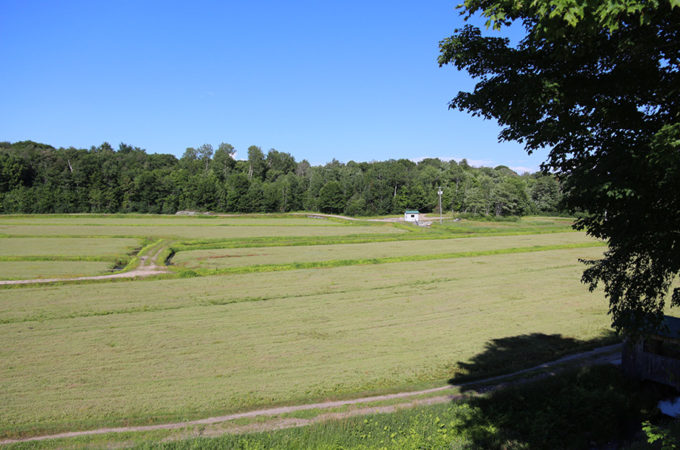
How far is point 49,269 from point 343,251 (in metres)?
27.5

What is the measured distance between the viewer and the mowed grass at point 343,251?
133ft

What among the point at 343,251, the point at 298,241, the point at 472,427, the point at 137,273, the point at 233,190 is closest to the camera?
the point at 472,427

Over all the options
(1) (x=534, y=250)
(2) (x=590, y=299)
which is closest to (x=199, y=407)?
(2) (x=590, y=299)

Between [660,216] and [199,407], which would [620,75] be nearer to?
[660,216]

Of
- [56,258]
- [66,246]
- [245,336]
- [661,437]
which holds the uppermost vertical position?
[661,437]

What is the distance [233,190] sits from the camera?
378 ft

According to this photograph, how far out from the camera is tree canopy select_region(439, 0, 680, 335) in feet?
19.9

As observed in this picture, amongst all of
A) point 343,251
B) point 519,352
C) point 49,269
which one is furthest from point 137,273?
point 519,352

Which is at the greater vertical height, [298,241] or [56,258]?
[298,241]

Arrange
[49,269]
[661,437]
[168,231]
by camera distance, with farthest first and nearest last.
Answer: [168,231]
[49,269]
[661,437]

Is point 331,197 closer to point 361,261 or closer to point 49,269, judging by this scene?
point 361,261

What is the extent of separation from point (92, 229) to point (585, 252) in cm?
6947

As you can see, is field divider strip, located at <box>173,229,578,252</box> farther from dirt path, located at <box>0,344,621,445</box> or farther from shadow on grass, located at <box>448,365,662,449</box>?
shadow on grass, located at <box>448,365,662,449</box>

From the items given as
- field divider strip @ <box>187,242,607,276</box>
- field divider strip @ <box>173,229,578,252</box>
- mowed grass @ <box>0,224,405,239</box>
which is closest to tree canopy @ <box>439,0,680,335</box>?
field divider strip @ <box>187,242,607,276</box>
